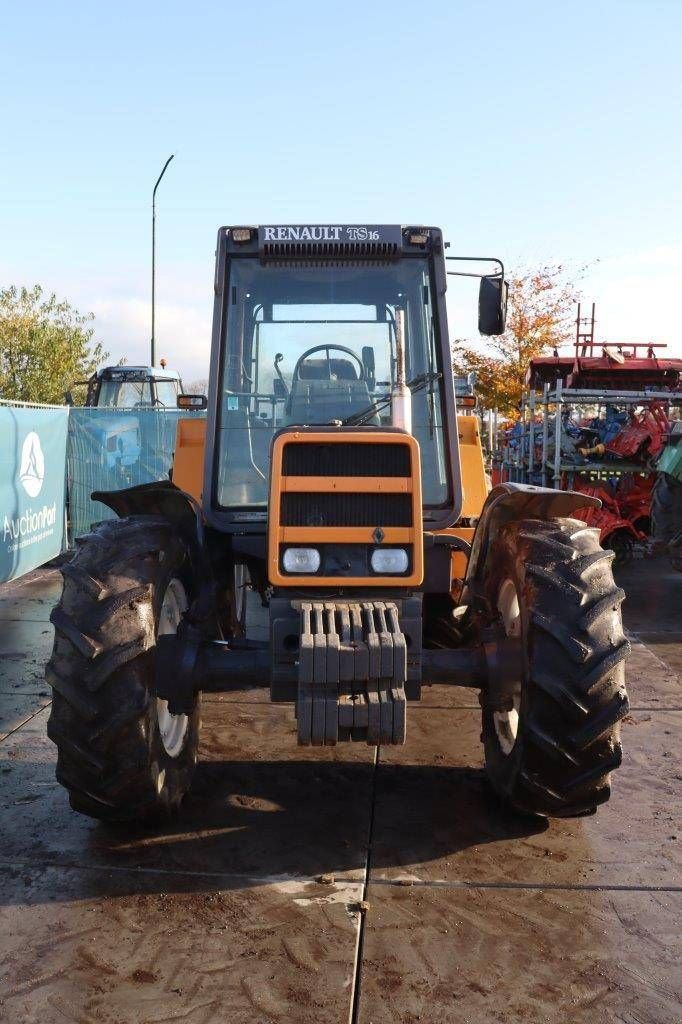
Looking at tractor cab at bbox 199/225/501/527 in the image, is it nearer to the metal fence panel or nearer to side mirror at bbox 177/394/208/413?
side mirror at bbox 177/394/208/413

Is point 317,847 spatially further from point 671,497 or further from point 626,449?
point 626,449

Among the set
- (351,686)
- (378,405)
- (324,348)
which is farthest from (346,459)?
(324,348)

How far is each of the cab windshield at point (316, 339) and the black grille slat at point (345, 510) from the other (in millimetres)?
870

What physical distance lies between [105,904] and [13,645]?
452 cm

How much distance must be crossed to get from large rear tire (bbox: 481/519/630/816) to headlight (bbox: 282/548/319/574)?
90 cm

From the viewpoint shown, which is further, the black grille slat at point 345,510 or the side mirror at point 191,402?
the side mirror at point 191,402

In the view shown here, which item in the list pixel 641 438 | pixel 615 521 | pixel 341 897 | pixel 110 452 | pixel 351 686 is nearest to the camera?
pixel 341 897

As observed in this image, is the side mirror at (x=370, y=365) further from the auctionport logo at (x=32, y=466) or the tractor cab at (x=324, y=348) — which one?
the auctionport logo at (x=32, y=466)

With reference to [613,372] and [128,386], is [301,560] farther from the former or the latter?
[128,386]

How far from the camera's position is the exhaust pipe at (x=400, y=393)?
498 centimetres

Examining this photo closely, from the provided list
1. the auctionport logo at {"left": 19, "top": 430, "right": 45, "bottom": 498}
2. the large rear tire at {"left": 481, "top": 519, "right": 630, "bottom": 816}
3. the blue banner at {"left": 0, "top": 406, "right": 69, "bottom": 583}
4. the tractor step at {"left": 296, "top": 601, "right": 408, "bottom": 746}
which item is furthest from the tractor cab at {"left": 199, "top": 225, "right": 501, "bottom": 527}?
the auctionport logo at {"left": 19, "top": 430, "right": 45, "bottom": 498}

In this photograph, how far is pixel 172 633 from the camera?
4664mm

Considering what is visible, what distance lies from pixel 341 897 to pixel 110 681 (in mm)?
1256

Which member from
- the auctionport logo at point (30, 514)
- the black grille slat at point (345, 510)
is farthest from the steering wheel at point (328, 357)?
the auctionport logo at point (30, 514)
